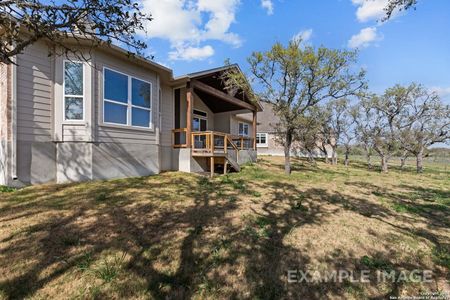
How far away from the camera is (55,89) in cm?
724

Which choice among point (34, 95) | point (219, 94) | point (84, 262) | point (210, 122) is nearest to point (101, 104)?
point (34, 95)

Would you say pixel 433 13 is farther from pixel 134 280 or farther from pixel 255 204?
pixel 134 280

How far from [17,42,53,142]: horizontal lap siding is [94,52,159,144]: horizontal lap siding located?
4.30ft

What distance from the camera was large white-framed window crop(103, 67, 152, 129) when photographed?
8000 mm

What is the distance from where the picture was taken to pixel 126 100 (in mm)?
8555

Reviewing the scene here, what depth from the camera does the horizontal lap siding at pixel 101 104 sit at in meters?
7.67

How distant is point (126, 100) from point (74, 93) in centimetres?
162

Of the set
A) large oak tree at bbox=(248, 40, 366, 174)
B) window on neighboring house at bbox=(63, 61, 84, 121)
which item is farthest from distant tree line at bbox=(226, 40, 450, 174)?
window on neighboring house at bbox=(63, 61, 84, 121)

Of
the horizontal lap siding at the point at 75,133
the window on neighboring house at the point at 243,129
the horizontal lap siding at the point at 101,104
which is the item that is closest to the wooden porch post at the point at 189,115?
the horizontal lap siding at the point at 101,104

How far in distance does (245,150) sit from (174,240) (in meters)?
11.6

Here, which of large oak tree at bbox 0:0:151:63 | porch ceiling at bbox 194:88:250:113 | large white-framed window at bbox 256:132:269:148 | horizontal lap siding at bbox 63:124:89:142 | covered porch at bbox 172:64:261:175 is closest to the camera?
large oak tree at bbox 0:0:151:63

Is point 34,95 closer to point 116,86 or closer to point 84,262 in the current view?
point 116,86

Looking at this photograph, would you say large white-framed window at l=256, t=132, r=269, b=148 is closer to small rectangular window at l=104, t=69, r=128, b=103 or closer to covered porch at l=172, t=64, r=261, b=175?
covered porch at l=172, t=64, r=261, b=175

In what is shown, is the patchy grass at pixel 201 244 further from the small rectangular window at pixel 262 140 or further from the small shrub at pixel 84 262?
the small rectangular window at pixel 262 140
